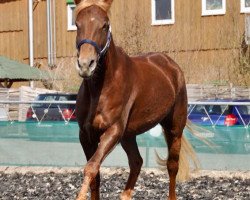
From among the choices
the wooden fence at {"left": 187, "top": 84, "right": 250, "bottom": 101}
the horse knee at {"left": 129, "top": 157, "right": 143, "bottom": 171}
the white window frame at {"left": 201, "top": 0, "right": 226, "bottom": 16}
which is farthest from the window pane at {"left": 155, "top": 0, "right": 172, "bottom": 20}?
the horse knee at {"left": 129, "top": 157, "right": 143, "bottom": 171}

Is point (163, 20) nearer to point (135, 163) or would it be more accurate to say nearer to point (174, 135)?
point (174, 135)

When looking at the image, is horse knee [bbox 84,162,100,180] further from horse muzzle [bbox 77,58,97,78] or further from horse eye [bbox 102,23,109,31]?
horse eye [bbox 102,23,109,31]

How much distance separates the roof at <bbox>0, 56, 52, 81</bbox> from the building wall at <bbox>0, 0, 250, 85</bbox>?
2.06 m

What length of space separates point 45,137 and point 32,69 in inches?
722

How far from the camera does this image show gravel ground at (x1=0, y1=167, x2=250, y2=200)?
9.84 m

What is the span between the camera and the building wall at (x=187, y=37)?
28.8 meters

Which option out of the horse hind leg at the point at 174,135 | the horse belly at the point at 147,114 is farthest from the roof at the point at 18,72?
the horse belly at the point at 147,114

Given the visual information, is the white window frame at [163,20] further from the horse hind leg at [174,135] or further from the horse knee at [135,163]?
the horse knee at [135,163]

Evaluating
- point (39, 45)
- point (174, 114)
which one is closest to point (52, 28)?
point (39, 45)

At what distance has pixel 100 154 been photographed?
21.1ft

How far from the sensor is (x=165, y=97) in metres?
7.98

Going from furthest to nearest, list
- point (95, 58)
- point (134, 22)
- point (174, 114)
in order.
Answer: point (134, 22) → point (174, 114) → point (95, 58)

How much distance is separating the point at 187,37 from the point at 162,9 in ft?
7.35

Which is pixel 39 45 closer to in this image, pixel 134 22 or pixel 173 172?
pixel 134 22
